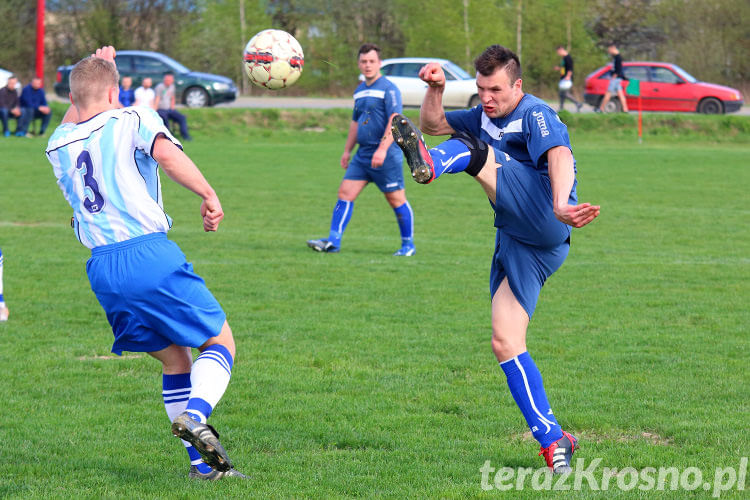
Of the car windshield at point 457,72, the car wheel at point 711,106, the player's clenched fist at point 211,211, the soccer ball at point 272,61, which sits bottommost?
the car wheel at point 711,106

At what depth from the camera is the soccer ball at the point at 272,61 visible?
650cm

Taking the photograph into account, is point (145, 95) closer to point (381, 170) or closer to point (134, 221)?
point (381, 170)

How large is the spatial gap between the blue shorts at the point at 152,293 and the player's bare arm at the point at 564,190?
5.25 feet

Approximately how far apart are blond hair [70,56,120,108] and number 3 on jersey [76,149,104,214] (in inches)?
9.9

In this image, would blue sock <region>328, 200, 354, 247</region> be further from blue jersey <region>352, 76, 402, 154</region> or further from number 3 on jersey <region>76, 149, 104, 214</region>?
number 3 on jersey <region>76, 149, 104, 214</region>

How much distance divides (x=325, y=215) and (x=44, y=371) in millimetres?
8674

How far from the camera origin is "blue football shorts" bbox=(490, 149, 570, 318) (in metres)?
4.64

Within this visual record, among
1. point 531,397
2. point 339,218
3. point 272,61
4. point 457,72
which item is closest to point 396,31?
point 457,72

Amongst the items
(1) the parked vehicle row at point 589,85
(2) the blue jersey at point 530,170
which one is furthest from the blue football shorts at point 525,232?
(1) the parked vehicle row at point 589,85

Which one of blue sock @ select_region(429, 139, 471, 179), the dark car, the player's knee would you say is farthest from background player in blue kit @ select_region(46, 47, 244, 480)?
the dark car

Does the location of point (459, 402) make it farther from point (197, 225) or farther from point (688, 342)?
point (197, 225)

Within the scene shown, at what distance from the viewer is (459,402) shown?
593 cm

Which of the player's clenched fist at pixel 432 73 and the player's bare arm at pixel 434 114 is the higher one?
the player's clenched fist at pixel 432 73

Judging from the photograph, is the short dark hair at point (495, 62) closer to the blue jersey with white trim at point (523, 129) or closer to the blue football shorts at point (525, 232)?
the blue jersey with white trim at point (523, 129)
